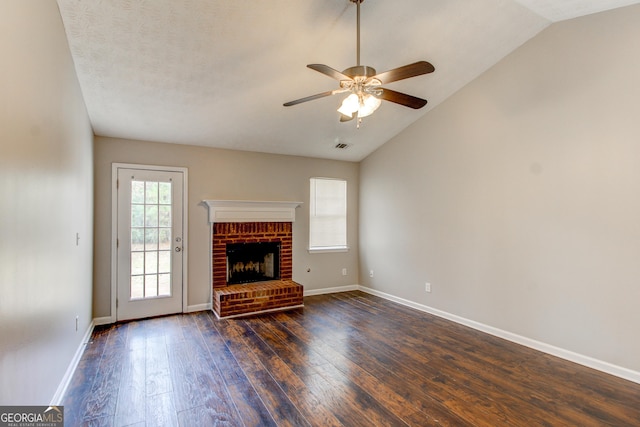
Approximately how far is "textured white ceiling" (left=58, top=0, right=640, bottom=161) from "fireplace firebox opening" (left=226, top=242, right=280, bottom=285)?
1877 mm

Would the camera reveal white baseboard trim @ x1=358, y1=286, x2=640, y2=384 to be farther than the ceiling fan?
Yes

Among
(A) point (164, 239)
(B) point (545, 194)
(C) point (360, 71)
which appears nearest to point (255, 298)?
(A) point (164, 239)

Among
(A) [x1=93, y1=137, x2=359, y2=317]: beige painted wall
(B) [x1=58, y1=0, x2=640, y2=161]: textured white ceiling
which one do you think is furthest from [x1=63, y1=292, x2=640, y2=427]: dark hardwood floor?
(B) [x1=58, y1=0, x2=640, y2=161]: textured white ceiling

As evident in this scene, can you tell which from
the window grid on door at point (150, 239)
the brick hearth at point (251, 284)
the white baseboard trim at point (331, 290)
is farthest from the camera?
the white baseboard trim at point (331, 290)

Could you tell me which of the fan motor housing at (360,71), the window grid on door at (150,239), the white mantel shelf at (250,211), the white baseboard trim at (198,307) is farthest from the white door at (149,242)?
the fan motor housing at (360,71)

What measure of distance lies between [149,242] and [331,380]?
320 centimetres

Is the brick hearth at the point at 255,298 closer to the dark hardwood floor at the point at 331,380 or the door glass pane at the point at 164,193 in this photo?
the dark hardwood floor at the point at 331,380

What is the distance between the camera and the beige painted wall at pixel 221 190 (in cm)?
429

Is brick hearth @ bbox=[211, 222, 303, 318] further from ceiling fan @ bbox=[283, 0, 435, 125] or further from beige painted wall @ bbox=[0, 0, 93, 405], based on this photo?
ceiling fan @ bbox=[283, 0, 435, 125]

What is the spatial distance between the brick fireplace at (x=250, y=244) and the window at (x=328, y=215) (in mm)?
494

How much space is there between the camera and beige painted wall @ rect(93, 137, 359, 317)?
4.29 meters

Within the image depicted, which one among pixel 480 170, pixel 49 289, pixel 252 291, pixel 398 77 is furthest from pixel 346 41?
pixel 252 291

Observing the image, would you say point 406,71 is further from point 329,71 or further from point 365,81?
point 329,71

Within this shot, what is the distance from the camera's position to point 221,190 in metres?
5.04
